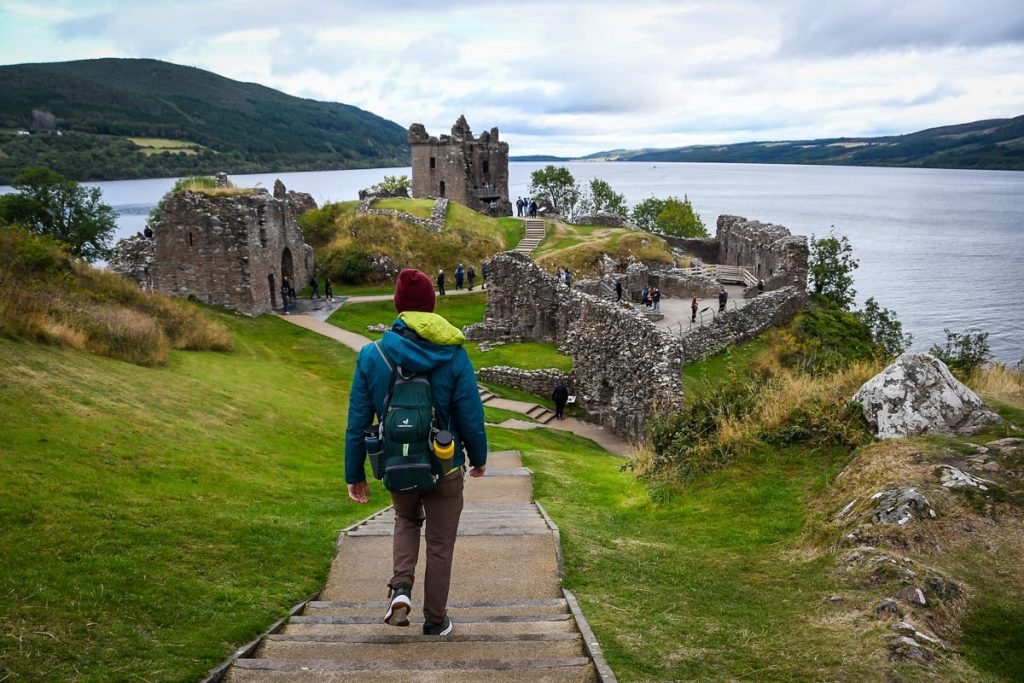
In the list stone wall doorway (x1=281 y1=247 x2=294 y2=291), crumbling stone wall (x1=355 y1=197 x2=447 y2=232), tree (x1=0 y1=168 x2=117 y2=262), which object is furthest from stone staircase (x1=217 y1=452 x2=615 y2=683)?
tree (x1=0 y1=168 x2=117 y2=262)

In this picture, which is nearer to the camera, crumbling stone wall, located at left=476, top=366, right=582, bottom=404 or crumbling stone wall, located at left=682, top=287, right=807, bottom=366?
crumbling stone wall, located at left=476, top=366, right=582, bottom=404

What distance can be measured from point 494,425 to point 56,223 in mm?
60877

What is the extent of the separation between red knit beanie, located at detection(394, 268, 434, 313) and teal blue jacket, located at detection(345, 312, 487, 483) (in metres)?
0.11

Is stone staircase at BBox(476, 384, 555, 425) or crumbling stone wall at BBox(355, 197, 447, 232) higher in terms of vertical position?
crumbling stone wall at BBox(355, 197, 447, 232)

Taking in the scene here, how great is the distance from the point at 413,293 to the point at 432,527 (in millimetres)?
1945

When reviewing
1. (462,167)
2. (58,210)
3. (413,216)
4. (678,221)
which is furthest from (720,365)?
(58,210)

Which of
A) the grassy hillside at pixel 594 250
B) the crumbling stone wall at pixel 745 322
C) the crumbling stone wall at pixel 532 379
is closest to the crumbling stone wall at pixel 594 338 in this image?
the crumbling stone wall at pixel 532 379

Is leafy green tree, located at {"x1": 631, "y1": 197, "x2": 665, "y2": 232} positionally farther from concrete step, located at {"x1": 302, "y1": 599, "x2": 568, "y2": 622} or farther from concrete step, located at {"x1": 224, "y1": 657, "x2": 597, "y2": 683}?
concrete step, located at {"x1": 224, "y1": 657, "x2": 597, "y2": 683}

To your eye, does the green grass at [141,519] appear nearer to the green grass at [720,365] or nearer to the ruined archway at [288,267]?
the green grass at [720,365]

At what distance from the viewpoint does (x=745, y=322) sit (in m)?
35.1

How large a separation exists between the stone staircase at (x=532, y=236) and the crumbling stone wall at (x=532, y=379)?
2342cm

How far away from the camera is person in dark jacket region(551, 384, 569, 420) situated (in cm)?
2648

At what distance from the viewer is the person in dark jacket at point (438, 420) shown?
561 cm

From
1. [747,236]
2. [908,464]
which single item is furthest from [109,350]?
[747,236]
